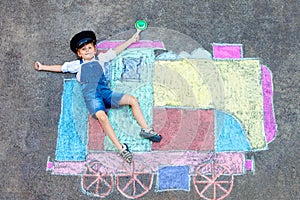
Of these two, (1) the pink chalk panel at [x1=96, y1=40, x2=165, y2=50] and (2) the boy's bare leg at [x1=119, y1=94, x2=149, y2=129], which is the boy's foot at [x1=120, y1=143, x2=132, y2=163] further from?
(1) the pink chalk panel at [x1=96, y1=40, x2=165, y2=50]

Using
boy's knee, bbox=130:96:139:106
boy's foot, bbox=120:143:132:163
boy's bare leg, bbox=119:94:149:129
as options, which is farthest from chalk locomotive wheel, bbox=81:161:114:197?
boy's knee, bbox=130:96:139:106

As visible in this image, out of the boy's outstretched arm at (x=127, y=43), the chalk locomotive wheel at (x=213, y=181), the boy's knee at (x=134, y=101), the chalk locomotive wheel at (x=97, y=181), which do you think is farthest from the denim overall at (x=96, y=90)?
the chalk locomotive wheel at (x=213, y=181)

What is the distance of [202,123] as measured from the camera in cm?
432

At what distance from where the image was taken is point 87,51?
14.3 feet

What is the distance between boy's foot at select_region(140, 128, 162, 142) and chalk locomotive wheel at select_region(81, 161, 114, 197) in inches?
19.5

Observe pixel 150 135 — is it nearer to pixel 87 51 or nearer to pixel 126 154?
pixel 126 154

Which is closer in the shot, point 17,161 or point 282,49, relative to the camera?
point 17,161

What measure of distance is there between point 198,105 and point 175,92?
266 mm

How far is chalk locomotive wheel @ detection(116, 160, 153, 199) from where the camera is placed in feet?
13.5

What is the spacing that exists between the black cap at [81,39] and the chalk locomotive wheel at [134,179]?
125 centimetres

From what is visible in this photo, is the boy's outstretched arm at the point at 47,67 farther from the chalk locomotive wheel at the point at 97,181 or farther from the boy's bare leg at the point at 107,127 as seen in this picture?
the chalk locomotive wheel at the point at 97,181

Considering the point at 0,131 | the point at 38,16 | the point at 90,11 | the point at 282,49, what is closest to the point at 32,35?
the point at 38,16

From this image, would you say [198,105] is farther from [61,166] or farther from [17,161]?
[17,161]

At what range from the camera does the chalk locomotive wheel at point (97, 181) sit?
13.6 feet
